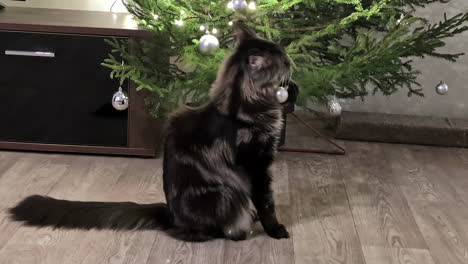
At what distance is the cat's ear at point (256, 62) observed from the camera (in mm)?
2217

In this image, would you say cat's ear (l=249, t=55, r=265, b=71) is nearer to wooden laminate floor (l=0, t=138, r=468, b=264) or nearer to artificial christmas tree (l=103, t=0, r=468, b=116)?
artificial christmas tree (l=103, t=0, r=468, b=116)

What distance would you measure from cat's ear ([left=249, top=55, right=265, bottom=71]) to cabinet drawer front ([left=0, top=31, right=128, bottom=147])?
1.06 m

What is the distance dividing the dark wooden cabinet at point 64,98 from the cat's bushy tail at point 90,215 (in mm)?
728

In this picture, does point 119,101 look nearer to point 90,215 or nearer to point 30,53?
point 30,53

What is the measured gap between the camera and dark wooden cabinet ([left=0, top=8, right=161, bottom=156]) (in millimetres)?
3064

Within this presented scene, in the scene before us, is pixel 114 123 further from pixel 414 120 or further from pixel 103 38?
pixel 414 120

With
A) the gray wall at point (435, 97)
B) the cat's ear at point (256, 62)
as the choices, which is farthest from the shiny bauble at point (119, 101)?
the gray wall at point (435, 97)

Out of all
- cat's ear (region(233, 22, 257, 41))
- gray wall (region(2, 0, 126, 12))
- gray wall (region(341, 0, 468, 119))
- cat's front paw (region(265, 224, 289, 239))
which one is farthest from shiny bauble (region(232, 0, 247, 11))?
gray wall (region(341, 0, 468, 119))

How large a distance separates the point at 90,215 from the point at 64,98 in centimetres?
90

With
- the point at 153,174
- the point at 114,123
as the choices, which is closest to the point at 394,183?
the point at 153,174

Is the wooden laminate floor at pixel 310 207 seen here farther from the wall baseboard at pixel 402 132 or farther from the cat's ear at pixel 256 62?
the cat's ear at pixel 256 62

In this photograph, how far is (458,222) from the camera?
272 cm

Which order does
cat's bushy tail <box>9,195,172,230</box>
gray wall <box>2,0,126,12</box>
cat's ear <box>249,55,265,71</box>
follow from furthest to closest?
1. gray wall <box>2,0,126,12</box>
2. cat's bushy tail <box>9,195,172,230</box>
3. cat's ear <box>249,55,265,71</box>

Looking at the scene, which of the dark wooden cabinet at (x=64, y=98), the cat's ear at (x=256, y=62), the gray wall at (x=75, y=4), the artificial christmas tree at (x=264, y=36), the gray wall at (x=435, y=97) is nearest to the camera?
the cat's ear at (x=256, y=62)
